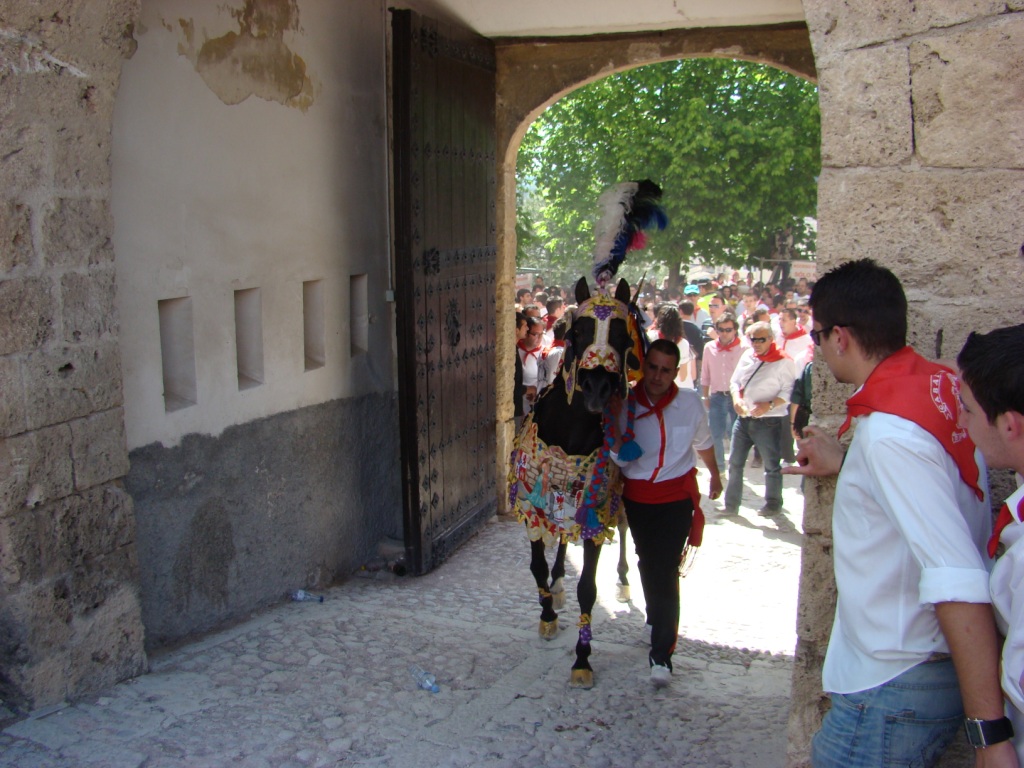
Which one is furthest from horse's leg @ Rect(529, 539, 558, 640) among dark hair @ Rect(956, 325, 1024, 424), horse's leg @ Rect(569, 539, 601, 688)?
dark hair @ Rect(956, 325, 1024, 424)

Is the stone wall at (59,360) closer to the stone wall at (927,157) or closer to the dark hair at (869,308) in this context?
the stone wall at (927,157)

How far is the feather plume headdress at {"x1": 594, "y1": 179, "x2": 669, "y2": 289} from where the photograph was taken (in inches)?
181

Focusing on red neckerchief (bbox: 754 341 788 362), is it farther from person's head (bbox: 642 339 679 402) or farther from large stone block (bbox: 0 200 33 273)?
large stone block (bbox: 0 200 33 273)

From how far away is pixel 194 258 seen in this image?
456 centimetres

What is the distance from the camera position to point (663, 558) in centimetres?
438

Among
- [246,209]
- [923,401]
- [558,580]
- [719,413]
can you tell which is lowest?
[558,580]

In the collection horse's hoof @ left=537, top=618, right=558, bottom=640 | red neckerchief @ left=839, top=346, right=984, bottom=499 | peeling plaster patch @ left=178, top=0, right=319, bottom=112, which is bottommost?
horse's hoof @ left=537, top=618, right=558, bottom=640

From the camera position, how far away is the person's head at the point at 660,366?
14.1 ft

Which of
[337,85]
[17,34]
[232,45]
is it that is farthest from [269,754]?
[337,85]

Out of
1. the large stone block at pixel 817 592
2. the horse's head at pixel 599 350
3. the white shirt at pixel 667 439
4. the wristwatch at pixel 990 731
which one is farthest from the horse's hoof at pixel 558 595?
the wristwatch at pixel 990 731

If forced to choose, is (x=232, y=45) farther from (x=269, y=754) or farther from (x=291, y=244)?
(x=269, y=754)

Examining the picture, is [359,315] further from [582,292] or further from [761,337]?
[761,337]

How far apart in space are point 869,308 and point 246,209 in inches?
140

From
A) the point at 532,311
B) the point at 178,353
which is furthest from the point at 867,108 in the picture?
the point at 532,311
